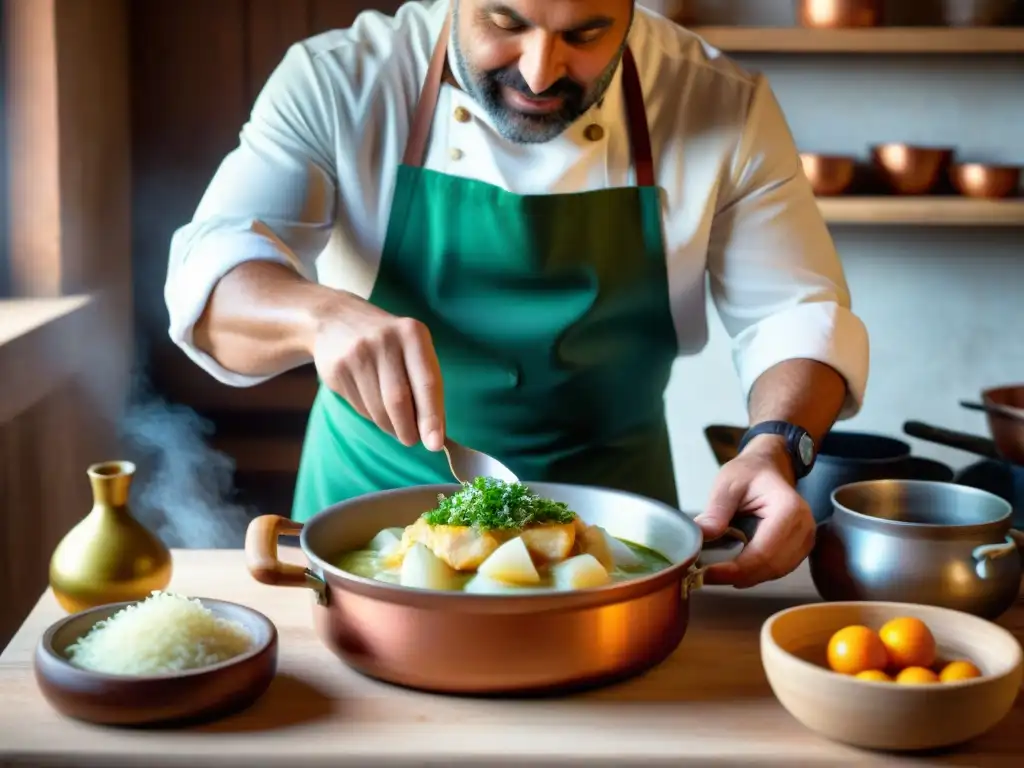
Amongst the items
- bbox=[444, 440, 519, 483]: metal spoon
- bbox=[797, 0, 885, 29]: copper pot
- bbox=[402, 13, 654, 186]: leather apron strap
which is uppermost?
bbox=[797, 0, 885, 29]: copper pot

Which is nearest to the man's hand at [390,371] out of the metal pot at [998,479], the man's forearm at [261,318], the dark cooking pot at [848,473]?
the man's forearm at [261,318]

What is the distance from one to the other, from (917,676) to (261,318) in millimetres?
948

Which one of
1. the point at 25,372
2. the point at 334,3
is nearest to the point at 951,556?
the point at 25,372

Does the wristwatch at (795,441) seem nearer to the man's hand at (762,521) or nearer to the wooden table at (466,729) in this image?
the man's hand at (762,521)

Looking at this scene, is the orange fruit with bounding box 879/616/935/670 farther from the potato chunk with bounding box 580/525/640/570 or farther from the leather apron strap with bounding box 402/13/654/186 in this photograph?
the leather apron strap with bounding box 402/13/654/186

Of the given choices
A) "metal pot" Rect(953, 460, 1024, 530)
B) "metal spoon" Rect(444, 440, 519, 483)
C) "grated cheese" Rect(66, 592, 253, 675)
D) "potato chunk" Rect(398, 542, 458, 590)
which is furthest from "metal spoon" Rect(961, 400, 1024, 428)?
"grated cheese" Rect(66, 592, 253, 675)

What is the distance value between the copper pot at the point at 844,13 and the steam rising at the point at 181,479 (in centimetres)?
212

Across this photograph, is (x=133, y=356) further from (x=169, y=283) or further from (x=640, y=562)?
(x=640, y=562)

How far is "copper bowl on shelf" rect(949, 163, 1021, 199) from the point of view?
313 cm

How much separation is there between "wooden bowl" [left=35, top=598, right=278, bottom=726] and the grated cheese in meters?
0.02

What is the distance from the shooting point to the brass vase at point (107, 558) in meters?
1.42

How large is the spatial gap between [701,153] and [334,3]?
6.21ft

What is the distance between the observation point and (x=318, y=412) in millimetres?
2168

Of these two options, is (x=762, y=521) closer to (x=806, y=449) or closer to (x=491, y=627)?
(x=806, y=449)
